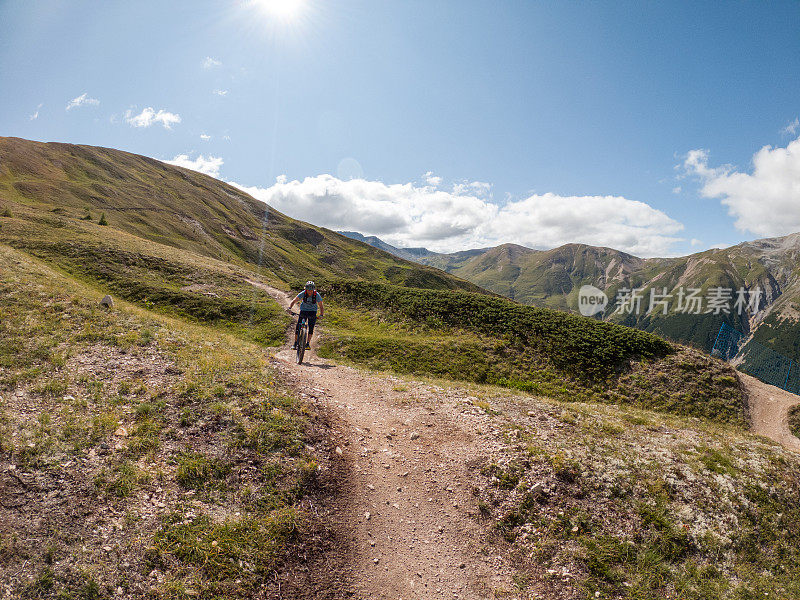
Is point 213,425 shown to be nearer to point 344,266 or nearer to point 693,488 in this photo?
point 693,488

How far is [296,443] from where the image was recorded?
9.92 m

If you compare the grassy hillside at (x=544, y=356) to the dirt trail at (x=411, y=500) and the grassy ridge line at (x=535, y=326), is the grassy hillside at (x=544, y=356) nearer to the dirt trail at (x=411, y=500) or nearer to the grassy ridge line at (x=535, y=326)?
the grassy ridge line at (x=535, y=326)

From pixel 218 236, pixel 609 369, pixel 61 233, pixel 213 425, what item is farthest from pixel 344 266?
pixel 213 425

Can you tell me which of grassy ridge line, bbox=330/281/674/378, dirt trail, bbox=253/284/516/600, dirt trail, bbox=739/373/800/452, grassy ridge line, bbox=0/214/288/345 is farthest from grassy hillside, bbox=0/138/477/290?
dirt trail, bbox=739/373/800/452

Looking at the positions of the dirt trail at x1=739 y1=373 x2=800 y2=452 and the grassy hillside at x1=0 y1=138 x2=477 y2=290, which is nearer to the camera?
the dirt trail at x1=739 y1=373 x2=800 y2=452

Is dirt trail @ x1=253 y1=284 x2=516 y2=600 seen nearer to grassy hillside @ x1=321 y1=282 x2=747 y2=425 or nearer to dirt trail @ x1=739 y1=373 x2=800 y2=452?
grassy hillside @ x1=321 y1=282 x2=747 y2=425

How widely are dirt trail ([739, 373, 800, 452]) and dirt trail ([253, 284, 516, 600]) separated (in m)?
19.7

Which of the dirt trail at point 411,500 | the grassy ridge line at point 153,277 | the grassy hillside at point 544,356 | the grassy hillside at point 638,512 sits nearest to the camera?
the dirt trail at point 411,500

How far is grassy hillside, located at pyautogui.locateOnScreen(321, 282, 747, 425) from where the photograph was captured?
21.8 metres

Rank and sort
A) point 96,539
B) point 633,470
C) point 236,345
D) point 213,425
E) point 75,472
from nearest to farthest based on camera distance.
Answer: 1. point 96,539
2. point 75,472
3. point 213,425
4. point 633,470
5. point 236,345

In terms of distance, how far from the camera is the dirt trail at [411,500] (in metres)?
7.48

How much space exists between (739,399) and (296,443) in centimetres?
2691

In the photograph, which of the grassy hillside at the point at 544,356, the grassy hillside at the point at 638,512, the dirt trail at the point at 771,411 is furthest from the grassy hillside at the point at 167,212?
the dirt trail at the point at 771,411

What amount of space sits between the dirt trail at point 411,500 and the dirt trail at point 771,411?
64.6 ft
